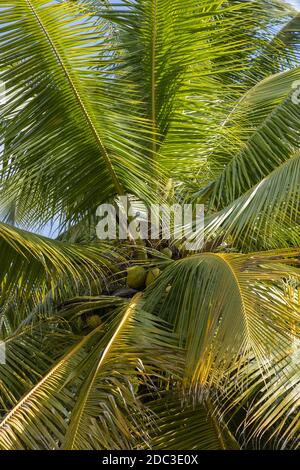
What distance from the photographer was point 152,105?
5648mm

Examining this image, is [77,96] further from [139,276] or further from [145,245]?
[139,276]

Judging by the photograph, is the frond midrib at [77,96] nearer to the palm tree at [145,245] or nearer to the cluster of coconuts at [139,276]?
the palm tree at [145,245]

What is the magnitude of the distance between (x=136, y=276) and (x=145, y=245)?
0.93ft

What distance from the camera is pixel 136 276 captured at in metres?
5.15

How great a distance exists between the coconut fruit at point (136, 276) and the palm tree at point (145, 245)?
0.06 meters

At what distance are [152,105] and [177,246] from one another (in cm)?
95

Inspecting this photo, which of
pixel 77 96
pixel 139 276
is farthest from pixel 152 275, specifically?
pixel 77 96

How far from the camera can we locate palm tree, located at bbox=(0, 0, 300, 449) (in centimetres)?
416

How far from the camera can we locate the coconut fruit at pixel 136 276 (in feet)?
16.9

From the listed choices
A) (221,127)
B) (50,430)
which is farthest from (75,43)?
(50,430)

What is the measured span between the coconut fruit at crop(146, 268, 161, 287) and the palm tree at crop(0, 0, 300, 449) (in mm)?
74

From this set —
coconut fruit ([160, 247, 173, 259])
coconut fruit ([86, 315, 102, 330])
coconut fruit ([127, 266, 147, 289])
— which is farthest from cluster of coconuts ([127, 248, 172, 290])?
coconut fruit ([86, 315, 102, 330])

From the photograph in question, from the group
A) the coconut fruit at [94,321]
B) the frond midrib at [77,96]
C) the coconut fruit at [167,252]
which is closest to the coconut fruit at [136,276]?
the coconut fruit at [167,252]

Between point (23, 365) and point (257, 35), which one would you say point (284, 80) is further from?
point (23, 365)
